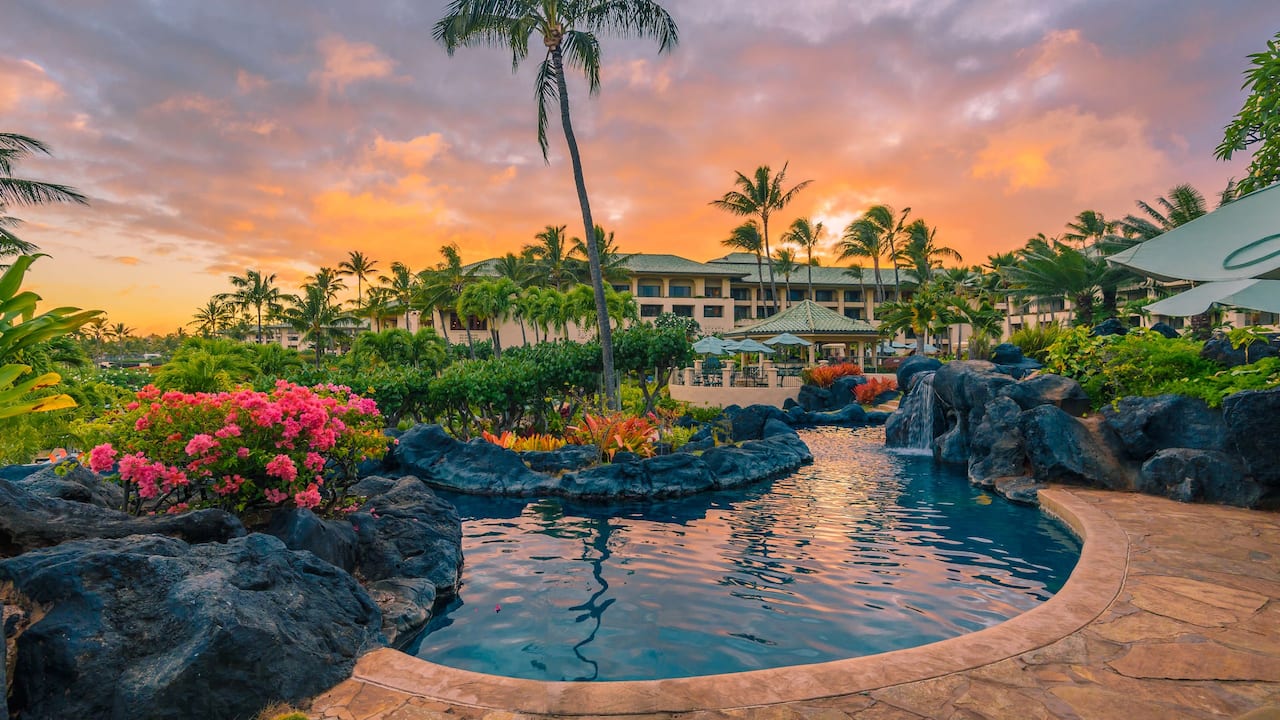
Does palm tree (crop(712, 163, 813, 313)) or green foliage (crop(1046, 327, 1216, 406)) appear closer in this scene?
green foliage (crop(1046, 327, 1216, 406))

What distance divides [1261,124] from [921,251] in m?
47.7

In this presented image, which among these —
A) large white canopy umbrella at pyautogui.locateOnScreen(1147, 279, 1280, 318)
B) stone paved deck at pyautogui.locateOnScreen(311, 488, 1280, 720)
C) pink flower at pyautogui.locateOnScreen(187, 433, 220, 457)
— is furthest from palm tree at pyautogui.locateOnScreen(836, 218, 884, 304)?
pink flower at pyautogui.locateOnScreen(187, 433, 220, 457)

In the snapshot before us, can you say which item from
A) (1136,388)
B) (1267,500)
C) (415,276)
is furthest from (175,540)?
(415,276)

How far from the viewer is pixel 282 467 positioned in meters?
5.92

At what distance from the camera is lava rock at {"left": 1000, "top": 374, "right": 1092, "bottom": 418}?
11812 mm

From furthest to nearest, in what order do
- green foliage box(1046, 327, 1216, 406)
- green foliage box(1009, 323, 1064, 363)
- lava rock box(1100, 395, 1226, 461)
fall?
green foliage box(1009, 323, 1064, 363) < green foliage box(1046, 327, 1216, 406) < lava rock box(1100, 395, 1226, 461)

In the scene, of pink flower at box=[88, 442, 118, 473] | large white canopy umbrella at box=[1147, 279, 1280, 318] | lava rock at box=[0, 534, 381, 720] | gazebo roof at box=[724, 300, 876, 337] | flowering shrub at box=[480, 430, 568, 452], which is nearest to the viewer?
lava rock at box=[0, 534, 381, 720]

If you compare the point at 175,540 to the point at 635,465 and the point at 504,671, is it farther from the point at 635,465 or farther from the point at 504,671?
the point at 635,465

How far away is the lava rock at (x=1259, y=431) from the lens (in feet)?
25.0

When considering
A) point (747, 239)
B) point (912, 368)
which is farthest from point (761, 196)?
point (912, 368)

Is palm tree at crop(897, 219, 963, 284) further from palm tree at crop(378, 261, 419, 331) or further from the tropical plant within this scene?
palm tree at crop(378, 261, 419, 331)

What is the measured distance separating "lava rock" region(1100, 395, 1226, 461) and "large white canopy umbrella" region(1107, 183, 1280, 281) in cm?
511

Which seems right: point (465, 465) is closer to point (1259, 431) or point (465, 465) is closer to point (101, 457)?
point (101, 457)

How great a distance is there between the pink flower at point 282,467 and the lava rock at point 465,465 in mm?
5865
